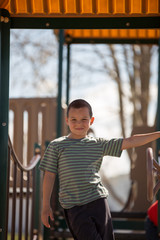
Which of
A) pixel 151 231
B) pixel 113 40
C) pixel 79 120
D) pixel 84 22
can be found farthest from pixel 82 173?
pixel 113 40

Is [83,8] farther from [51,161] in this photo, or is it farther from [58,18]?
[51,161]

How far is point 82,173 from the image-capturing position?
2.73 meters

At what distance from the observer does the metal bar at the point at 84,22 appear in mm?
3143

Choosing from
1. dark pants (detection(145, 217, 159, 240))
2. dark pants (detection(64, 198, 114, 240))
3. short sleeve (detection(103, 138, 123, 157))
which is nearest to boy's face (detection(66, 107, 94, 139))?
short sleeve (detection(103, 138, 123, 157))

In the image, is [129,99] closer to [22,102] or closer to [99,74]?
[99,74]

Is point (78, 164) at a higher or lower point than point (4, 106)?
lower

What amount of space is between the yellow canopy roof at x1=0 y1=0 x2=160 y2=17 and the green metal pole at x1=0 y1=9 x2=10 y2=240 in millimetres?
121

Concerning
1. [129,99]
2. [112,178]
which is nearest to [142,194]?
[129,99]

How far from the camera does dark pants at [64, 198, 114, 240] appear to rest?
107 inches

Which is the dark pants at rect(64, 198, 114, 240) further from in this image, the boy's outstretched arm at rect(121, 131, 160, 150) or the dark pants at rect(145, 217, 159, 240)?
the dark pants at rect(145, 217, 159, 240)

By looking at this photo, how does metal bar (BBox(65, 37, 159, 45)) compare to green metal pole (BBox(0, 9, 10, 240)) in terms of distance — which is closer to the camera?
green metal pole (BBox(0, 9, 10, 240))

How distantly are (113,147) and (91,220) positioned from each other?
48 cm

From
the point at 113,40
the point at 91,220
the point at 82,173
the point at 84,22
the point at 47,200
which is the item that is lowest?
the point at 91,220

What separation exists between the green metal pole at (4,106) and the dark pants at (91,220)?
1.56 feet
